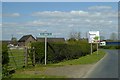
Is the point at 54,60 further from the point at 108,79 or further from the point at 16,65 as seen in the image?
the point at 108,79

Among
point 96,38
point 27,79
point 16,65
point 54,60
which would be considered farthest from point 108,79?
point 96,38

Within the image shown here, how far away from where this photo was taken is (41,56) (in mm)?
23594

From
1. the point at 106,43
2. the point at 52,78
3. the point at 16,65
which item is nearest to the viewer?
the point at 52,78

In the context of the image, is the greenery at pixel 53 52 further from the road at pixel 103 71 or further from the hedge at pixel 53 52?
the road at pixel 103 71

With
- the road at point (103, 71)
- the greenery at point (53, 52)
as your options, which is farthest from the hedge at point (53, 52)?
the road at point (103, 71)

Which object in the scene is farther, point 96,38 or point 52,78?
point 96,38

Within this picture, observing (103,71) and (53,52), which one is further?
(53,52)

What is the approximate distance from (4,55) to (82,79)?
4.59 metres

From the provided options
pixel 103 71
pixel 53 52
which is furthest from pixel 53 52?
pixel 103 71

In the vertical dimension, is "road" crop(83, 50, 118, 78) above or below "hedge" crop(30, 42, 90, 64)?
below

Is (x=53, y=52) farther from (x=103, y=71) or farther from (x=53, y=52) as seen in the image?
(x=103, y=71)

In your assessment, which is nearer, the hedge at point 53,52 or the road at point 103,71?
the road at point 103,71

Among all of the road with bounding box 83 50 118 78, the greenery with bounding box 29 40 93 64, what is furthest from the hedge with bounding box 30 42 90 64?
the road with bounding box 83 50 118 78

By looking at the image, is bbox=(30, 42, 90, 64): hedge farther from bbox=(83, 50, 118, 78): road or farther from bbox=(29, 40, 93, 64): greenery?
bbox=(83, 50, 118, 78): road
